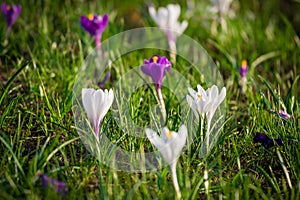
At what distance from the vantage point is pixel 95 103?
1.89 m

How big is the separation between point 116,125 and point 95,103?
0.30m

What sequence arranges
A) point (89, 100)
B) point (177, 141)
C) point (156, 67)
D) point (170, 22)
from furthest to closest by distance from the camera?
1. point (170, 22)
2. point (156, 67)
3. point (89, 100)
4. point (177, 141)

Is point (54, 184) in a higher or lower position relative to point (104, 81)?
lower

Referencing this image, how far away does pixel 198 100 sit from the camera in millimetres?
1905

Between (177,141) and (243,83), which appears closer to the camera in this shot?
(177,141)

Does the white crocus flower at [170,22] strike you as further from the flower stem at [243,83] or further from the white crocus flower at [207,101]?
the white crocus flower at [207,101]

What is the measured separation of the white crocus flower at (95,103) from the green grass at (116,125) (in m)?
0.10

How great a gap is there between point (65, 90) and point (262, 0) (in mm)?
2748

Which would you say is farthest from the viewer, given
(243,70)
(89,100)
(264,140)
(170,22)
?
(170,22)

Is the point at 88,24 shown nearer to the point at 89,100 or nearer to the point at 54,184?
the point at 89,100

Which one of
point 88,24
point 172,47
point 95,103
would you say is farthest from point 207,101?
point 172,47

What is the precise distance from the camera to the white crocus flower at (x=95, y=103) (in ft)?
6.10

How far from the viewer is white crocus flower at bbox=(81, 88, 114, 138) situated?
1859mm

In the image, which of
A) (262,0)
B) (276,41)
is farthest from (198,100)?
(262,0)
